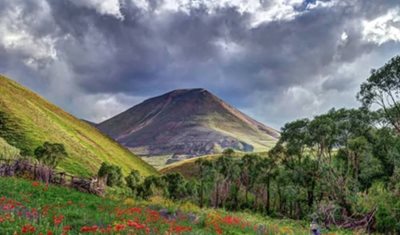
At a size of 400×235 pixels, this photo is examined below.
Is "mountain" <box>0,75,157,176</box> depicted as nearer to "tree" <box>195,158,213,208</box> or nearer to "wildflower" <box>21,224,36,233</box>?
"tree" <box>195,158,213,208</box>

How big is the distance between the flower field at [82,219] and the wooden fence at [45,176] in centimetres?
802

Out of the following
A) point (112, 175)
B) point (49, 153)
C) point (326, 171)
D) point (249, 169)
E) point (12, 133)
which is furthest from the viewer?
point (12, 133)

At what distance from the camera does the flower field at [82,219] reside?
39.4 ft

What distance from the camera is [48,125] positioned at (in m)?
114

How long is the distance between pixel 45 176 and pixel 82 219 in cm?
2133

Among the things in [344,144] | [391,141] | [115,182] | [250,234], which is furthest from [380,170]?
[115,182]

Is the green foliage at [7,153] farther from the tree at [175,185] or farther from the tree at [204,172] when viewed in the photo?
the tree at [204,172]

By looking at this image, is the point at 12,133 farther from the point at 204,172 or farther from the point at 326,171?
the point at 326,171

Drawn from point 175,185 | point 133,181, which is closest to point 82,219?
point 133,181

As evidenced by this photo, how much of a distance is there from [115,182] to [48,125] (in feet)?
135

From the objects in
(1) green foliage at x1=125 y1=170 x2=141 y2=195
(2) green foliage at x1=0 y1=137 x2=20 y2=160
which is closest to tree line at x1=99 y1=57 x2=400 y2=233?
(1) green foliage at x1=125 y1=170 x2=141 y2=195

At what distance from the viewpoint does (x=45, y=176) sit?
3572cm

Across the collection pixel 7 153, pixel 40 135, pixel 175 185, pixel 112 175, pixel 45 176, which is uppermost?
pixel 40 135

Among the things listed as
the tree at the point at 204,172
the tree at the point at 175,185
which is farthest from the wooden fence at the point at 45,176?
the tree at the point at 204,172
